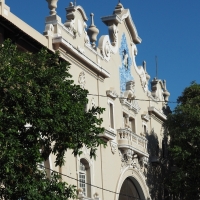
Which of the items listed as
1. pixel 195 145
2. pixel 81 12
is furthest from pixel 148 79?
pixel 81 12

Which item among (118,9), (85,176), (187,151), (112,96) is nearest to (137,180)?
(187,151)

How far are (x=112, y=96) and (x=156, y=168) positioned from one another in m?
8.48

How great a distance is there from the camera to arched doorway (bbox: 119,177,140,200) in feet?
111

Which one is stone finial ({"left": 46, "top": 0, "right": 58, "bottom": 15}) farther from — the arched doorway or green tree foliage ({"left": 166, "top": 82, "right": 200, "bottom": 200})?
green tree foliage ({"left": 166, "top": 82, "right": 200, "bottom": 200})

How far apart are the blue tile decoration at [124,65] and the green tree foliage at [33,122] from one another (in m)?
14.8

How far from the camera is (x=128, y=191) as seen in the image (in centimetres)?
3478

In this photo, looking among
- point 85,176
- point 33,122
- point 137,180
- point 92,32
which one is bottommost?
point 33,122

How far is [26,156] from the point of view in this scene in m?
18.2

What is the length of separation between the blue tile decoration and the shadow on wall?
4.40 metres

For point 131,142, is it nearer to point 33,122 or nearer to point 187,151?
point 187,151

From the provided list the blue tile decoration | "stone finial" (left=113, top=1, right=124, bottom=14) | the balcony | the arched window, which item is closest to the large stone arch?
the balcony

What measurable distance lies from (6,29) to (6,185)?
774 cm

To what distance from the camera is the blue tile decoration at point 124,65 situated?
34.7 meters

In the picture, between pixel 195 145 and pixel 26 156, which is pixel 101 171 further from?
pixel 26 156
